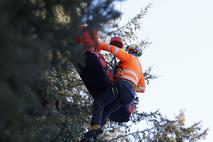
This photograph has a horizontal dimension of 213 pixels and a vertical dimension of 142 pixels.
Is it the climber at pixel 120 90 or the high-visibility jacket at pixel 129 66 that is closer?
the climber at pixel 120 90

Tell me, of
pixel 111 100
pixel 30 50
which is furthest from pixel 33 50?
pixel 111 100

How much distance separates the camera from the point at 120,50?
9711mm

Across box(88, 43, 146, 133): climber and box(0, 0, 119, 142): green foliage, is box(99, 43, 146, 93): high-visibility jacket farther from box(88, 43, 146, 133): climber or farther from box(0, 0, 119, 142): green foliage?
box(0, 0, 119, 142): green foliage

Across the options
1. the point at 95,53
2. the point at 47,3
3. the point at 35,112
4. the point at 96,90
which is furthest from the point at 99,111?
the point at 47,3

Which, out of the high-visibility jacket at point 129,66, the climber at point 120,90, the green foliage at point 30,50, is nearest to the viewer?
the green foliage at point 30,50

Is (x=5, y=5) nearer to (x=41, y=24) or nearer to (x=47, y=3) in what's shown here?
(x=41, y=24)

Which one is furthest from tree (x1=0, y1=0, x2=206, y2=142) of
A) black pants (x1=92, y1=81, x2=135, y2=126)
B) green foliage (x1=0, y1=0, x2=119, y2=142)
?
black pants (x1=92, y1=81, x2=135, y2=126)

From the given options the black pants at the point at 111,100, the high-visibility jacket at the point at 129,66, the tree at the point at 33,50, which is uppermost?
the high-visibility jacket at the point at 129,66

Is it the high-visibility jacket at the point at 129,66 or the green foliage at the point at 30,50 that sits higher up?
the high-visibility jacket at the point at 129,66

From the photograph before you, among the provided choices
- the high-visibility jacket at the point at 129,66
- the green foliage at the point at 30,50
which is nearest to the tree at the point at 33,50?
the green foliage at the point at 30,50

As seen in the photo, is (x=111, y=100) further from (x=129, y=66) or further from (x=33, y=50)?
(x=33, y=50)

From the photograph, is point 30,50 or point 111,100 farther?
point 111,100

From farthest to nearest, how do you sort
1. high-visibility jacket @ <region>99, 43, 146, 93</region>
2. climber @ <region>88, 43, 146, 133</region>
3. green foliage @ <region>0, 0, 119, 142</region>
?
high-visibility jacket @ <region>99, 43, 146, 93</region> < climber @ <region>88, 43, 146, 133</region> < green foliage @ <region>0, 0, 119, 142</region>

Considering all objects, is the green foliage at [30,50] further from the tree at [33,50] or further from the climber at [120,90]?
the climber at [120,90]
